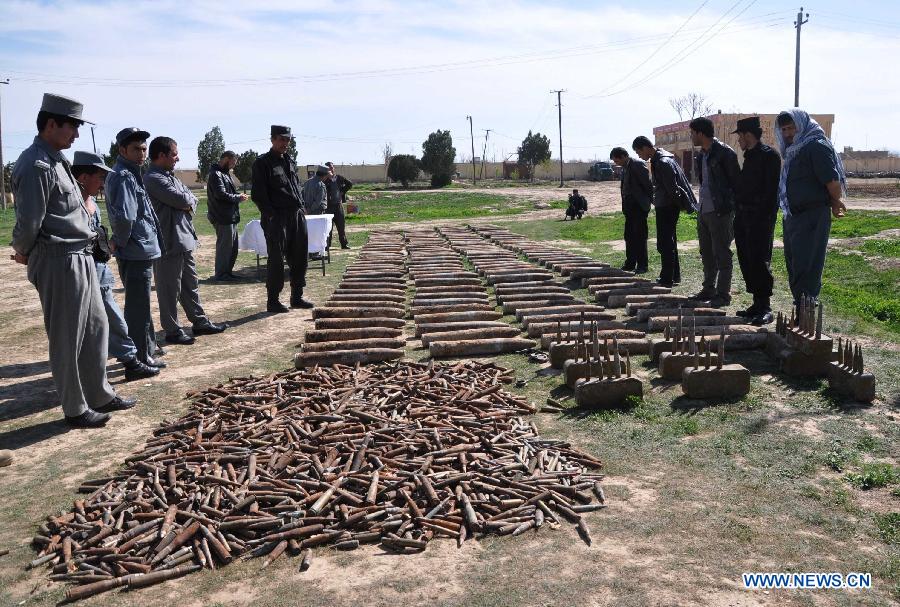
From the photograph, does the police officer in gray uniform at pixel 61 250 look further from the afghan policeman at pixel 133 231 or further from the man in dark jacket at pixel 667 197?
the man in dark jacket at pixel 667 197

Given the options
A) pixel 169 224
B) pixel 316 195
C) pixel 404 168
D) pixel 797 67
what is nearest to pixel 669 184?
pixel 169 224

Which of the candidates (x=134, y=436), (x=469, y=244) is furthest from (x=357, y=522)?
(x=469, y=244)

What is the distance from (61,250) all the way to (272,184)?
173 inches

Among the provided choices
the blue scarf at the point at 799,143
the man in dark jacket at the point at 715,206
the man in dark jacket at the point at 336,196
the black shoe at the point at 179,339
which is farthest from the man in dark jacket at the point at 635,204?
the black shoe at the point at 179,339

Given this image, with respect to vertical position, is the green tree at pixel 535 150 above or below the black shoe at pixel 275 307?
above

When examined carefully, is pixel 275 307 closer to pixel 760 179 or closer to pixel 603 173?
pixel 760 179

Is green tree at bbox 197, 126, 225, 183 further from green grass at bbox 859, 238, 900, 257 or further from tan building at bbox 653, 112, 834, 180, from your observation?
green grass at bbox 859, 238, 900, 257

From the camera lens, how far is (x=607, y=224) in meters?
22.6

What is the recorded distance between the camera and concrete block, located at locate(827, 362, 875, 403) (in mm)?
5625

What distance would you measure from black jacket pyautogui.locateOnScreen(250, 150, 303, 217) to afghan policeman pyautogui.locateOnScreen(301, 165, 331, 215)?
5868mm

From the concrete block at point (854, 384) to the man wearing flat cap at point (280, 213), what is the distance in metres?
6.85

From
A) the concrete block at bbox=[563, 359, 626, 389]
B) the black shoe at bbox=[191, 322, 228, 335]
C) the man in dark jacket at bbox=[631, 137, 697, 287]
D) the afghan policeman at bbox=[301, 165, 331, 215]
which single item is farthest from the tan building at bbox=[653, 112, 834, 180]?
the concrete block at bbox=[563, 359, 626, 389]

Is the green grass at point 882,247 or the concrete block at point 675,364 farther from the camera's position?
the green grass at point 882,247

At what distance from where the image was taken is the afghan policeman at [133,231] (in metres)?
7.02
